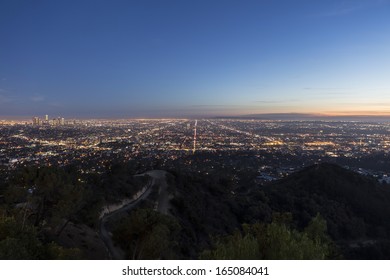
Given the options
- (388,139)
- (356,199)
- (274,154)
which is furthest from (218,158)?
(388,139)

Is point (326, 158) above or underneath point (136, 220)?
underneath

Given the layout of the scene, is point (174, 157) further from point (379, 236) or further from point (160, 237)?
point (160, 237)

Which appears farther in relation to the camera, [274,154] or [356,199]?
[274,154]

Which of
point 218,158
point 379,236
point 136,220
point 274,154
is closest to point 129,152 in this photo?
point 218,158
